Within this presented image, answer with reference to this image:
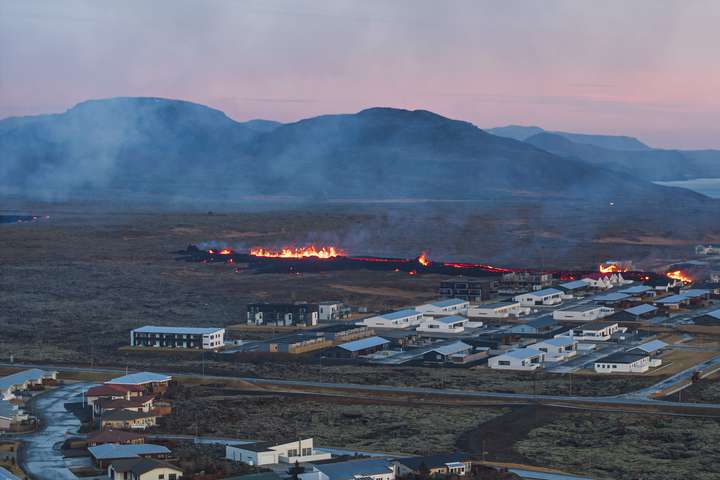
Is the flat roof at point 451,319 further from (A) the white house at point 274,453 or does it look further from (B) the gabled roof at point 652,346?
(A) the white house at point 274,453

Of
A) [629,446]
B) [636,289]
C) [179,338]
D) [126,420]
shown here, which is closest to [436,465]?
[629,446]

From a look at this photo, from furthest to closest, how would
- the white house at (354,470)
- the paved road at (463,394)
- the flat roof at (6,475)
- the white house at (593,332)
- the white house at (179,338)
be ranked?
the white house at (593,332), the white house at (179,338), the paved road at (463,394), the flat roof at (6,475), the white house at (354,470)

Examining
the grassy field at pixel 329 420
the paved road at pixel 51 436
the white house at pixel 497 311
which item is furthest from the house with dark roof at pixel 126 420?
the white house at pixel 497 311

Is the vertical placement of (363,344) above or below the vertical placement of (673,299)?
below

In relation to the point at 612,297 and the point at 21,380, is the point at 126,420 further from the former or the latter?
the point at 612,297

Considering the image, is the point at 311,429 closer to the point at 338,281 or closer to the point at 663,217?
the point at 338,281
